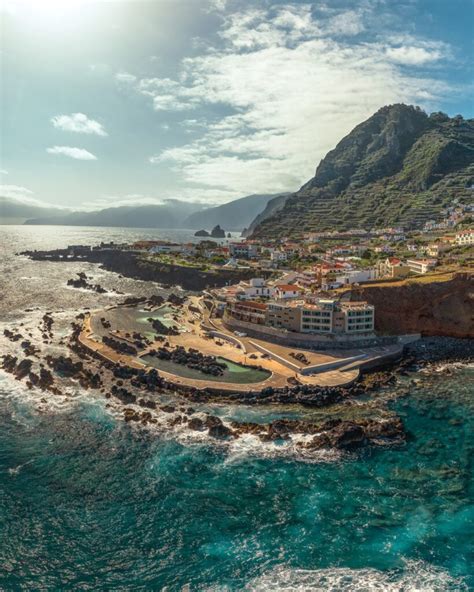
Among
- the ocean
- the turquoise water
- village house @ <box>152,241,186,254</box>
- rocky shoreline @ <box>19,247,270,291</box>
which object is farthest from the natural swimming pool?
village house @ <box>152,241,186,254</box>

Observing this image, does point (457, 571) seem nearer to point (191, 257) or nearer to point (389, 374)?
point (389, 374)

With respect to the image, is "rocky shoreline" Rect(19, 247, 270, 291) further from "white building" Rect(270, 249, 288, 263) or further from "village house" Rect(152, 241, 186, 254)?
"white building" Rect(270, 249, 288, 263)

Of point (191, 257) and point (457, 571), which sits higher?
point (191, 257)

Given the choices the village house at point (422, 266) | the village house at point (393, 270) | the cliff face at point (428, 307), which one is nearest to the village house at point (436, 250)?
the village house at point (422, 266)

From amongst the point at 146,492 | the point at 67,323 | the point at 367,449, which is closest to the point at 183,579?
the point at 146,492

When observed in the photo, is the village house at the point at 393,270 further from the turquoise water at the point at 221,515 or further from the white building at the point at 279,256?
the turquoise water at the point at 221,515
